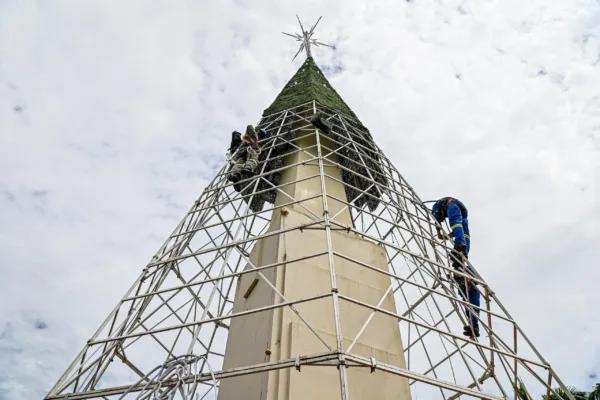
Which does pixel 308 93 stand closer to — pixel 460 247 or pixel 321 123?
pixel 321 123

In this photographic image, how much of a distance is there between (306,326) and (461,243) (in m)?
2.97

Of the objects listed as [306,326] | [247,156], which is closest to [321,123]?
[247,156]

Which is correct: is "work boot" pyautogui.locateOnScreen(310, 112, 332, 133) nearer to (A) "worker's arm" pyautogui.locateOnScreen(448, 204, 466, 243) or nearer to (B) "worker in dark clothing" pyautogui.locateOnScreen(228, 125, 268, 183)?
(B) "worker in dark clothing" pyautogui.locateOnScreen(228, 125, 268, 183)

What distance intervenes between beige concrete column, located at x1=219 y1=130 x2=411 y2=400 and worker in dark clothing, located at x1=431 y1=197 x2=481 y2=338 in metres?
1.08

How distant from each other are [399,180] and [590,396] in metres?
7.63

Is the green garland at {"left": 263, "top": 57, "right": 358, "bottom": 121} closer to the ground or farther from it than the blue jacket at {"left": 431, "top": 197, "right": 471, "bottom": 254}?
farther from it

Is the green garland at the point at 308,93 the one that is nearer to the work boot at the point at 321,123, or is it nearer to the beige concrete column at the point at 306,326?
the work boot at the point at 321,123

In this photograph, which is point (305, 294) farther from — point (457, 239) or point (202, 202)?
point (202, 202)

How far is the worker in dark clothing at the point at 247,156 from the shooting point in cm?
753

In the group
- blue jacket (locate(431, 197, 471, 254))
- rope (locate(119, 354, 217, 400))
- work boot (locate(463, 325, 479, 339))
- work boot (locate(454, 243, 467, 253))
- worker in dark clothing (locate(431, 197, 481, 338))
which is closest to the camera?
rope (locate(119, 354, 217, 400))

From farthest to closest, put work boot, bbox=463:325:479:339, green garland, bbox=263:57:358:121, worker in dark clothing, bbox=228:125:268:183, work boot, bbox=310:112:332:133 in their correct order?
1. green garland, bbox=263:57:358:121
2. work boot, bbox=310:112:332:133
3. worker in dark clothing, bbox=228:125:268:183
4. work boot, bbox=463:325:479:339

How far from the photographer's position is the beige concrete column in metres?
4.16

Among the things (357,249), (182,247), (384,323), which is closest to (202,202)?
(182,247)

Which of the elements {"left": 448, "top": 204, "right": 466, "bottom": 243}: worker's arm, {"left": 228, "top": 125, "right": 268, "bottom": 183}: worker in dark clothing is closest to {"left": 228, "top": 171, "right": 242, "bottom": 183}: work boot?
{"left": 228, "top": 125, "right": 268, "bottom": 183}: worker in dark clothing
